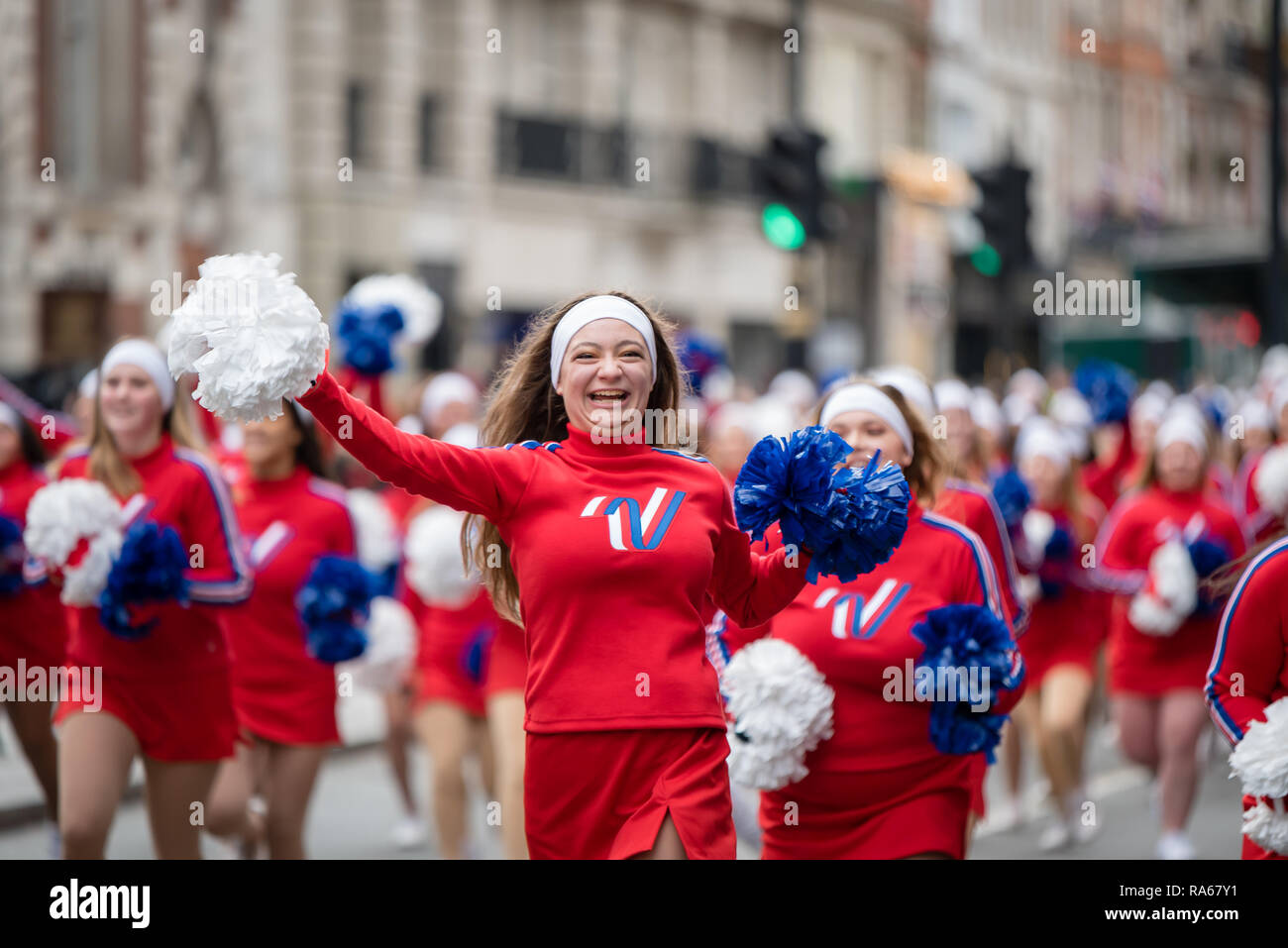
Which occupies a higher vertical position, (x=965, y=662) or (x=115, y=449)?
(x=115, y=449)

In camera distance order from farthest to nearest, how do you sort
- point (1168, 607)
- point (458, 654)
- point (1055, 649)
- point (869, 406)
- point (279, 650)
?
1. point (1055, 649)
2. point (1168, 607)
3. point (458, 654)
4. point (279, 650)
5. point (869, 406)

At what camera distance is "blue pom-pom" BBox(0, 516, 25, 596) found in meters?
7.39

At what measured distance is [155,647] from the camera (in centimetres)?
594

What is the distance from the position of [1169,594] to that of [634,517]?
4.75m

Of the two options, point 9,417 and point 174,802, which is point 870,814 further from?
point 9,417

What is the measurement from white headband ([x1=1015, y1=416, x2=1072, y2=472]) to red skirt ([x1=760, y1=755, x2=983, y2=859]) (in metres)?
4.92

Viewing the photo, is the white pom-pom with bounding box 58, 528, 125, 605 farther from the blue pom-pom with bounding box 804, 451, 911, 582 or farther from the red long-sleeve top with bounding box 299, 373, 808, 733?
the blue pom-pom with bounding box 804, 451, 911, 582

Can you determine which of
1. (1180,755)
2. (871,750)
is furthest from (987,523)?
(1180,755)

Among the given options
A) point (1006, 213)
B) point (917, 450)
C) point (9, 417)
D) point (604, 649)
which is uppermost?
point (1006, 213)

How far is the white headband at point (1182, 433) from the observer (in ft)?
28.3

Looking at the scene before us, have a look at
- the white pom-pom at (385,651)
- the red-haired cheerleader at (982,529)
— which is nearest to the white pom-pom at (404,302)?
the white pom-pom at (385,651)

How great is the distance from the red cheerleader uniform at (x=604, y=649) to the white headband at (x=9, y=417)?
419cm

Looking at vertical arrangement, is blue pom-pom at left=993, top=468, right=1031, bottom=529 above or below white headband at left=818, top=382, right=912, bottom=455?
below

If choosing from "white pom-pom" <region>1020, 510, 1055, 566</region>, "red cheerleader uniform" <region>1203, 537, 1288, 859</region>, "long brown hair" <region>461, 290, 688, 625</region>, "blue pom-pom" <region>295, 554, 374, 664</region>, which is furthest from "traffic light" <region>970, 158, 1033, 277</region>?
"long brown hair" <region>461, 290, 688, 625</region>
